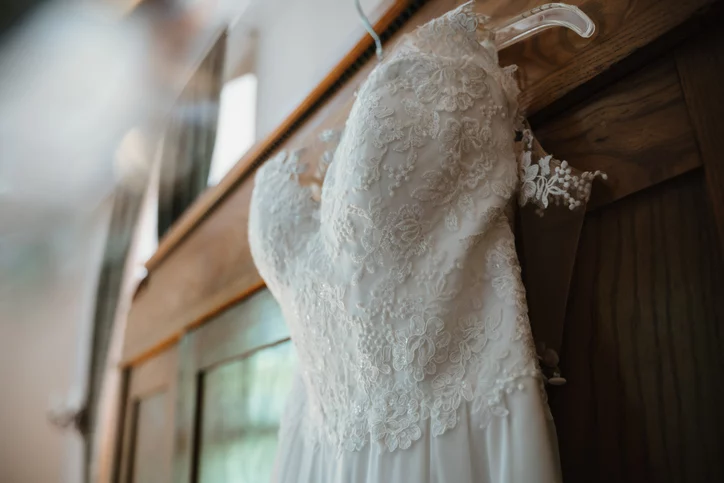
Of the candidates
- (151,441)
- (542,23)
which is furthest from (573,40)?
(151,441)

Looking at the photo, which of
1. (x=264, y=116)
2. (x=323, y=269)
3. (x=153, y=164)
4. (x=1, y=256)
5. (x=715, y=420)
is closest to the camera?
(x=715, y=420)

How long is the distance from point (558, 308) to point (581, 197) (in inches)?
4.1

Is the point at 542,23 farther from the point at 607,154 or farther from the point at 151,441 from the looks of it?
the point at 151,441

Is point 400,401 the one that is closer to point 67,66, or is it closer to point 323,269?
point 323,269

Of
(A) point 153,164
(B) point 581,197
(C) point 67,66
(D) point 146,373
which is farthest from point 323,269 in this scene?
(A) point 153,164

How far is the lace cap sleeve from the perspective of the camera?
44cm

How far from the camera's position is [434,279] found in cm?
47

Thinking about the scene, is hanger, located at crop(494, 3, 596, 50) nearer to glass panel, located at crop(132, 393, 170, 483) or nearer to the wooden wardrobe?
the wooden wardrobe

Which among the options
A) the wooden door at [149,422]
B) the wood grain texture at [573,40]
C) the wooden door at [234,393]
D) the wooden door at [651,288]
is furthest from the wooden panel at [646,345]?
the wooden door at [149,422]

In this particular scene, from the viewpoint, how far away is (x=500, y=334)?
0.42 m

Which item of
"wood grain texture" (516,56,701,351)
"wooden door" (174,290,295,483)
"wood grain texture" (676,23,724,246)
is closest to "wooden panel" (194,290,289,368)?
"wooden door" (174,290,295,483)

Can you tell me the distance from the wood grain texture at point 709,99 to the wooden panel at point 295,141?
0.03 m

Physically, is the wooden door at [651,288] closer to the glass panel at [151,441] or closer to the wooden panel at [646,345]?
the wooden panel at [646,345]

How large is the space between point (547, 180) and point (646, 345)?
159mm
